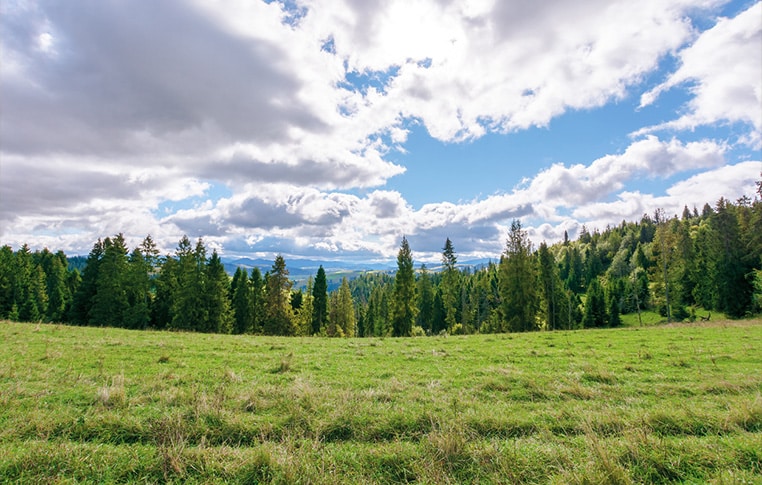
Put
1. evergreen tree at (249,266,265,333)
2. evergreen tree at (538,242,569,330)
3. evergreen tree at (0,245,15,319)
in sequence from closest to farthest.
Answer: evergreen tree at (538,242,569,330) < evergreen tree at (0,245,15,319) < evergreen tree at (249,266,265,333)

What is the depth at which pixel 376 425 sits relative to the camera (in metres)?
6.32

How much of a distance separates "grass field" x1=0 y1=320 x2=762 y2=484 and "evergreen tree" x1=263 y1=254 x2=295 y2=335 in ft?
133

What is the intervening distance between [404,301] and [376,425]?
41.9 metres

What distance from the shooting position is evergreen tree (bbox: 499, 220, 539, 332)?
4222 cm

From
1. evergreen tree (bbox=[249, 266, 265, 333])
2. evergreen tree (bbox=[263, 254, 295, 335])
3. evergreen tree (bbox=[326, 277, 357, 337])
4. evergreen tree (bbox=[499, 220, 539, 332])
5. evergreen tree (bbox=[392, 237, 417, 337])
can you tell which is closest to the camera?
evergreen tree (bbox=[499, 220, 539, 332])

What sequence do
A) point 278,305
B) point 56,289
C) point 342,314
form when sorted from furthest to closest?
point 342,314 < point 56,289 < point 278,305

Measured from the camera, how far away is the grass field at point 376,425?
15.8 feet

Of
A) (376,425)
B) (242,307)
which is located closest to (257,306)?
(242,307)

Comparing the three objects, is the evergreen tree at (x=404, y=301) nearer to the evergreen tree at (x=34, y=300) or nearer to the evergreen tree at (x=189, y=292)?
the evergreen tree at (x=189, y=292)

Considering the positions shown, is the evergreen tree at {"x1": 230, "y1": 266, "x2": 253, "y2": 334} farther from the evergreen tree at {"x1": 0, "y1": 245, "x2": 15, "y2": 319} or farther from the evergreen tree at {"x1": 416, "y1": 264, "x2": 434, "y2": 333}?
the evergreen tree at {"x1": 416, "y1": 264, "x2": 434, "y2": 333}

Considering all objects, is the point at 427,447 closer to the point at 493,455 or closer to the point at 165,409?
the point at 493,455

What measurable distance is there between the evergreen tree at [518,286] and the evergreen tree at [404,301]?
1222 centimetres

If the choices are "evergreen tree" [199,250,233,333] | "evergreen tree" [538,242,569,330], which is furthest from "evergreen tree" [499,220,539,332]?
"evergreen tree" [199,250,233,333]

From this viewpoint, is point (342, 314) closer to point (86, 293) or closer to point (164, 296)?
point (164, 296)
